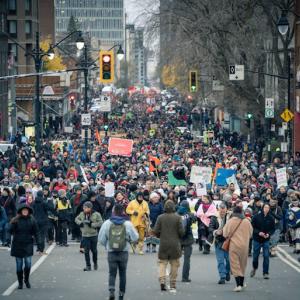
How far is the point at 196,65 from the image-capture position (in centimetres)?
6481

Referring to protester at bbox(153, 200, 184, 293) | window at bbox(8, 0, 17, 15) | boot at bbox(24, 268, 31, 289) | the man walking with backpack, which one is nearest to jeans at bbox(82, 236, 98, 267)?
boot at bbox(24, 268, 31, 289)

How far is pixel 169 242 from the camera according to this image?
18.3 metres

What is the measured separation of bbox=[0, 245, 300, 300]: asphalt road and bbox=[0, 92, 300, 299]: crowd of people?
34 cm

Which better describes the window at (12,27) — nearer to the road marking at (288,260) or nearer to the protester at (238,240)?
the road marking at (288,260)

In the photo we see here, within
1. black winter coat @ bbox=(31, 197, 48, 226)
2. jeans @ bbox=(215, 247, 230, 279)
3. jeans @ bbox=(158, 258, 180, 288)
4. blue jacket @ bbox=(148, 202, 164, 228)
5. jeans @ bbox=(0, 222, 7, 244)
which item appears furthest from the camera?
jeans @ bbox=(0, 222, 7, 244)

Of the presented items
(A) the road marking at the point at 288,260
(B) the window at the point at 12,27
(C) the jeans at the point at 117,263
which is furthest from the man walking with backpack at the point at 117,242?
(B) the window at the point at 12,27

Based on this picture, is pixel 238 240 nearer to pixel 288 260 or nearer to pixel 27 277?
pixel 27 277

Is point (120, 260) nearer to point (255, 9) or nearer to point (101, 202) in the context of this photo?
point (101, 202)

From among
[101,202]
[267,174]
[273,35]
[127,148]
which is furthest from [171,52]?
[101,202]

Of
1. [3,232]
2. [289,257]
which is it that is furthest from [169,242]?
[3,232]

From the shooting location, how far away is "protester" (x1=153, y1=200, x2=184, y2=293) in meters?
18.3

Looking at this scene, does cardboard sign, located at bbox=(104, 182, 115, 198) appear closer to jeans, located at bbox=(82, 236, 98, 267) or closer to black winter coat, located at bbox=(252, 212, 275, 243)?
jeans, located at bbox=(82, 236, 98, 267)

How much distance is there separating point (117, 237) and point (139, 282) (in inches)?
104

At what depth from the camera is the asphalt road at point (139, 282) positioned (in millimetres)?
18047
